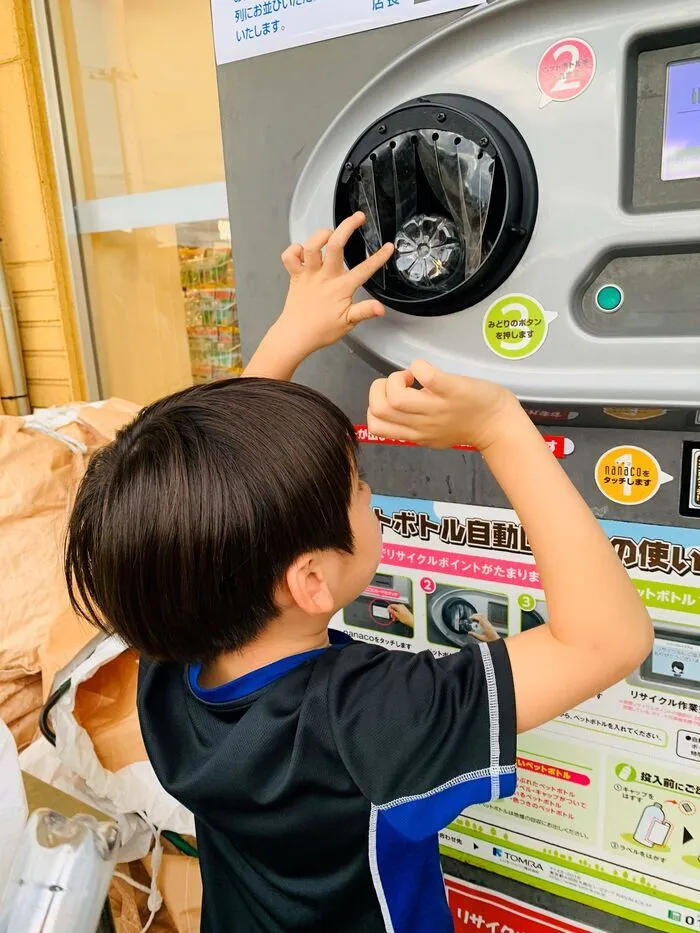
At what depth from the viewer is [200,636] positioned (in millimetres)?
637

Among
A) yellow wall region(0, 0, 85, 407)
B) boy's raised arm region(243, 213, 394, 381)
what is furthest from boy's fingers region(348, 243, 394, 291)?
yellow wall region(0, 0, 85, 407)

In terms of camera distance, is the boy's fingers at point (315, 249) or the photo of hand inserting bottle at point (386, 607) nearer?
the boy's fingers at point (315, 249)

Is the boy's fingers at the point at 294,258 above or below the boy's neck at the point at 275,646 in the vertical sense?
above

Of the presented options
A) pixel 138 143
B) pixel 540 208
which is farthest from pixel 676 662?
pixel 138 143

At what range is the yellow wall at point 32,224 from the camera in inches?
89.7

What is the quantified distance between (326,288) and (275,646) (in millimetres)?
337

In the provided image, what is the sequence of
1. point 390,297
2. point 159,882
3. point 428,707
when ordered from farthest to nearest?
point 159,882
point 390,297
point 428,707

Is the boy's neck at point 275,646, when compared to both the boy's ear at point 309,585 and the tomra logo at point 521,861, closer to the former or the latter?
the boy's ear at point 309,585

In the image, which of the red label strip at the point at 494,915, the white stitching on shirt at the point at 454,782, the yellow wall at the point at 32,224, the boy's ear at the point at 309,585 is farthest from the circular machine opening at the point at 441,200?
the yellow wall at the point at 32,224

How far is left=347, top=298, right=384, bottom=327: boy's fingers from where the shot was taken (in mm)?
679

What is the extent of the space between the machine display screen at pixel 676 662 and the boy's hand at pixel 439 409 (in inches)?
10.3

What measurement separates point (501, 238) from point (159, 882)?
3.71ft

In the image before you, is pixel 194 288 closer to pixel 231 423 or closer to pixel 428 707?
pixel 231 423

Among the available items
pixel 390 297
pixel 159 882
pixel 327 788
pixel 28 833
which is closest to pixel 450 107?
pixel 390 297
